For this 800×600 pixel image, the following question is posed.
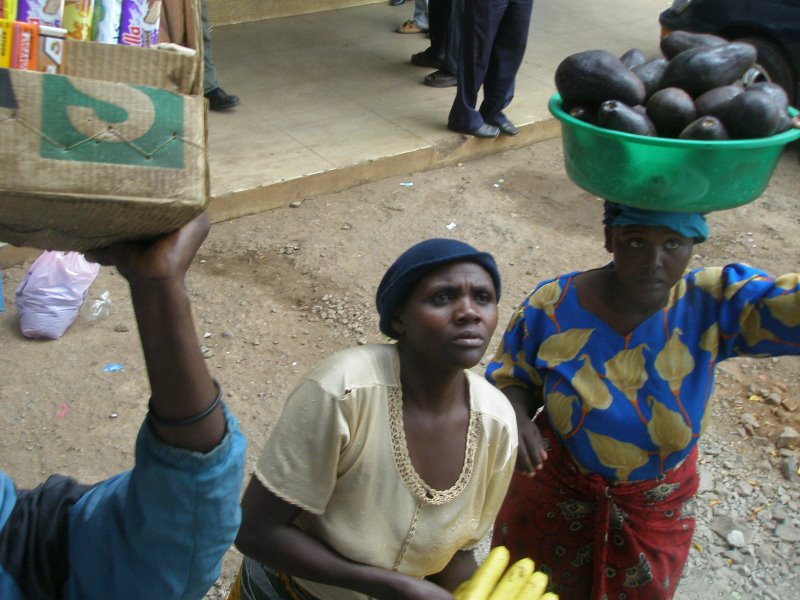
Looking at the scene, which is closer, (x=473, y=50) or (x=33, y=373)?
(x=33, y=373)

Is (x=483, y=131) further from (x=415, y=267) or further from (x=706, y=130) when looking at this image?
(x=415, y=267)

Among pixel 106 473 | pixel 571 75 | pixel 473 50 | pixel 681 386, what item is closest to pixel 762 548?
pixel 681 386

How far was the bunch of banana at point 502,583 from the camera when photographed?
1924 millimetres

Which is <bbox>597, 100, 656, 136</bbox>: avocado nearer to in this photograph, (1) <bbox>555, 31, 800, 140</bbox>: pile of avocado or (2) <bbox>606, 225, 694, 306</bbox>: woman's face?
(1) <bbox>555, 31, 800, 140</bbox>: pile of avocado

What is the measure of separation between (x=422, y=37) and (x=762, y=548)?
19.4ft

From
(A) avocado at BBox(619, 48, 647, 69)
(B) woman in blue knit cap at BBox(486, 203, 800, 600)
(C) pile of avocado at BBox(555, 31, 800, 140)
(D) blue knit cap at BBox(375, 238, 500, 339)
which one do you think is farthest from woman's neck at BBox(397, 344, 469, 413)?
(A) avocado at BBox(619, 48, 647, 69)

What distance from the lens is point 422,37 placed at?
26.9ft

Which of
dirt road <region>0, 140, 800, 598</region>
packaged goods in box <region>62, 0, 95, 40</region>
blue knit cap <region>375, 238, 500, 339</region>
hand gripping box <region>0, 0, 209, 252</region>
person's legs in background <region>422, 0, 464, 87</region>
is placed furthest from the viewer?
person's legs in background <region>422, 0, 464, 87</region>

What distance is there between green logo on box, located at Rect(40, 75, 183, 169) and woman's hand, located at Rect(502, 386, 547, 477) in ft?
5.13

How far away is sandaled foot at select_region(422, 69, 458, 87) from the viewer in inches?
283

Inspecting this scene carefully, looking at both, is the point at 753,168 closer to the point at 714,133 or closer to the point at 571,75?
the point at 714,133

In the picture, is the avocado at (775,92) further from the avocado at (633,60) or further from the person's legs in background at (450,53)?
the person's legs in background at (450,53)

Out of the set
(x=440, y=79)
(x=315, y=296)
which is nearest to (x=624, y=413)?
(x=315, y=296)

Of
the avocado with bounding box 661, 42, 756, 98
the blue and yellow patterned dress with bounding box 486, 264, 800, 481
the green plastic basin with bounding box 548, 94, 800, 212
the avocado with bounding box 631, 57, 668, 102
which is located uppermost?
the avocado with bounding box 661, 42, 756, 98
